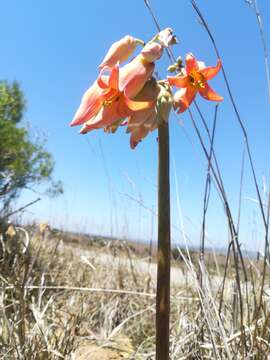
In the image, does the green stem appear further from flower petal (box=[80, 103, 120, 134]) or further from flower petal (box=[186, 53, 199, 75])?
flower petal (box=[186, 53, 199, 75])

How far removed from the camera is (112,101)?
0.94 m

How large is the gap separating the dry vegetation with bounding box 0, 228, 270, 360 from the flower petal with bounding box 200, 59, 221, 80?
0.73 meters

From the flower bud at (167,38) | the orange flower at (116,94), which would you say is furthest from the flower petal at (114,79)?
the flower bud at (167,38)

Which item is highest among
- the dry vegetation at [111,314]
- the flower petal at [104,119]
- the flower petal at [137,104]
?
the flower petal at [137,104]

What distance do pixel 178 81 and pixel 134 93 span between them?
125 mm

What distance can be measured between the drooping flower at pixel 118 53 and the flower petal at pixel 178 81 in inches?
4.8

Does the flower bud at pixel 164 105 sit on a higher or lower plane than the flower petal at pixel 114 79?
lower

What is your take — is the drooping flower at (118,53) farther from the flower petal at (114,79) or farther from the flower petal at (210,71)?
the flower petal at (210,71)

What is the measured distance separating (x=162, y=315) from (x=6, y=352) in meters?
0.79

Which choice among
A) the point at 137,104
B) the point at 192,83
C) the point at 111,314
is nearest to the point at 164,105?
the point at 137,104

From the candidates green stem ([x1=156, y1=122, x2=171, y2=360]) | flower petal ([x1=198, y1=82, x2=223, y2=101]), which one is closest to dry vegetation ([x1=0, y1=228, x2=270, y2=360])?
green stem ([x1=156, y1=122, x2=171, y2=360])

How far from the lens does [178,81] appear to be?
1.00m

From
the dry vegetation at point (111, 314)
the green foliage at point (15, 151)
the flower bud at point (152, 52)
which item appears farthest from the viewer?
the green foliage at point (15, 151)

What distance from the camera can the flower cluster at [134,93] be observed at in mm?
927
